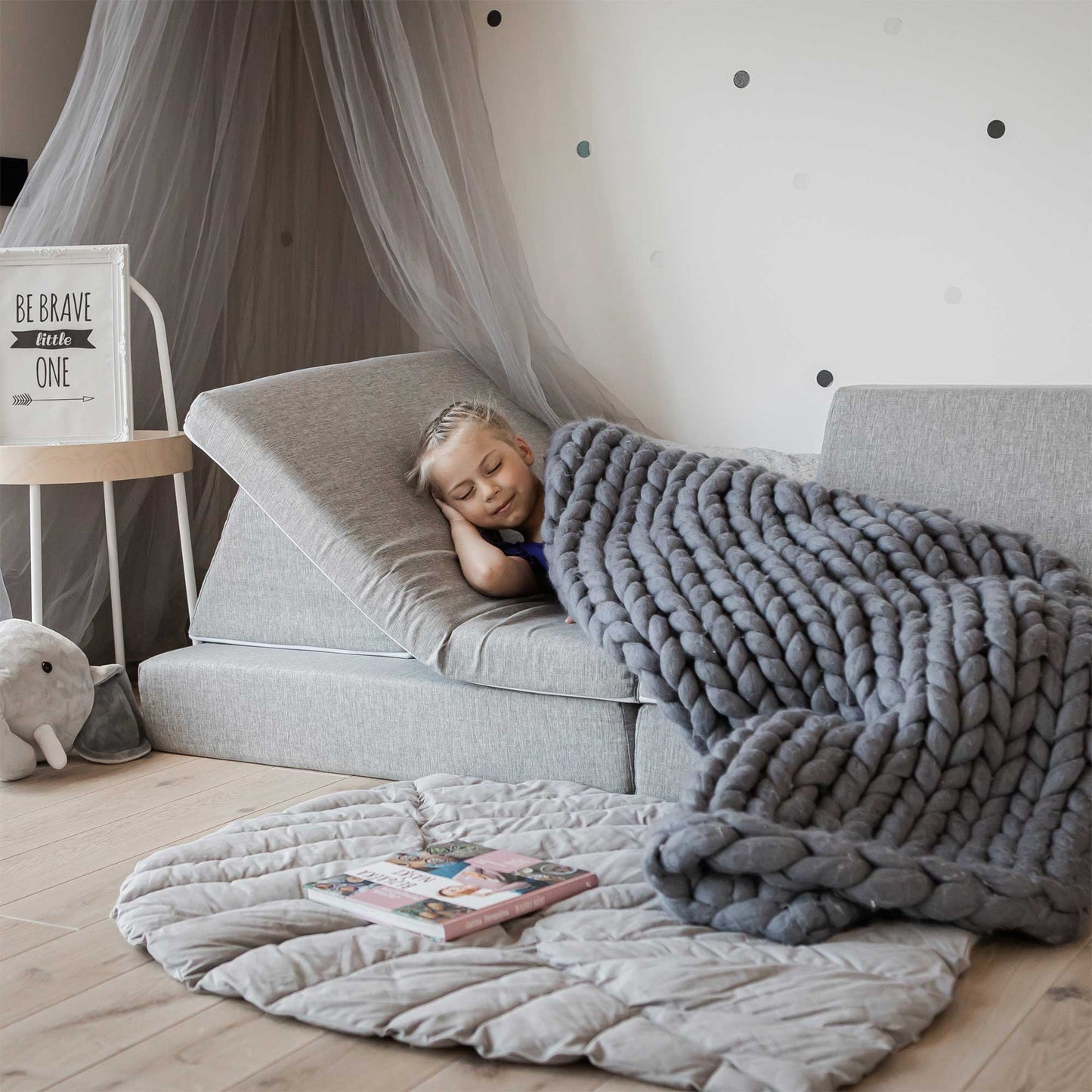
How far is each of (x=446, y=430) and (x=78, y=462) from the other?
0.84 meters

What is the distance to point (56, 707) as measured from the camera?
2.32 m

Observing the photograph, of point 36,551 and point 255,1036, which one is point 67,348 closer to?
point 36,551

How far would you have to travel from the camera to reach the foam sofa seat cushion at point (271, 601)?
2385 millimetres

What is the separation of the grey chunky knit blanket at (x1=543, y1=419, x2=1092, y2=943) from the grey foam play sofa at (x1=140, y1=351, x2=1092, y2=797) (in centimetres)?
13

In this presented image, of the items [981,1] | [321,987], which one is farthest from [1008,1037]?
[981,1]

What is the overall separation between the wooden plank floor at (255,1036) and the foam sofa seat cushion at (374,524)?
2.21 feet

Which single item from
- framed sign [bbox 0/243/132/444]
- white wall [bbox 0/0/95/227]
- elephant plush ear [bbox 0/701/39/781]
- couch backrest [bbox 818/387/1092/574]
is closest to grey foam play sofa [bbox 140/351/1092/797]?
couch backrest [bbox 818/387/1092/574]

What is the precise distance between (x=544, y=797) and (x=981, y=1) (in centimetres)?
212

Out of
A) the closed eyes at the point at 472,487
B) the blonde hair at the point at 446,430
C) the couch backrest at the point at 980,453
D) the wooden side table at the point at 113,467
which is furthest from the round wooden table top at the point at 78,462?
the couch backrest at the point at 980,453

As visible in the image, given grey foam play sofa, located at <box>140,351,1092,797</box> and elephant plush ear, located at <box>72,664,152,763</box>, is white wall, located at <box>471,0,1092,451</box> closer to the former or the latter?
grey foam play sofa, located at <box>140,351,1092,797</box>

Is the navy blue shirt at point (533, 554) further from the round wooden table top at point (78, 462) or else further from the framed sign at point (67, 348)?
the framed sign at point (67, 348)

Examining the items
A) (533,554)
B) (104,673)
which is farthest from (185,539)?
(533,554)

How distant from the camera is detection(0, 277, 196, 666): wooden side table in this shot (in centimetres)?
259

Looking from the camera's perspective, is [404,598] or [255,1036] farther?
[404,598]
